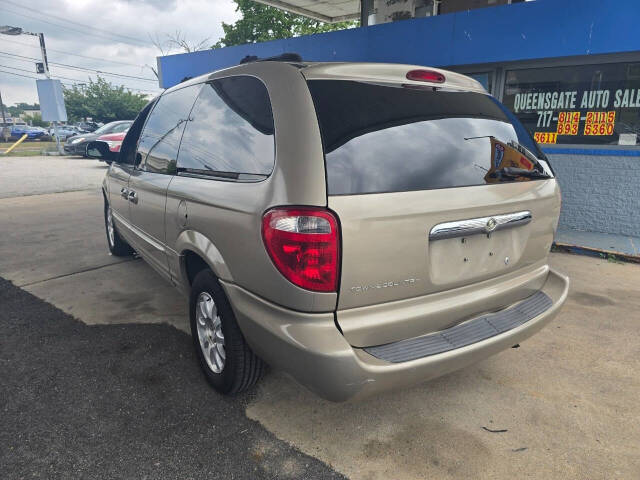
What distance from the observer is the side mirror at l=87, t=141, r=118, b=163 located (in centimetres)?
439

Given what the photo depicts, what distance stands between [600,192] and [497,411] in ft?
16.5

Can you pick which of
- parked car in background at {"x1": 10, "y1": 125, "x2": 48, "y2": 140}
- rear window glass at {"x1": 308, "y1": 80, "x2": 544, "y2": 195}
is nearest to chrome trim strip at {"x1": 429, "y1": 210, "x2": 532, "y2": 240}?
rear window glass at {"x1": 308, "y1": 80, "x2": 544, "y2": 195}

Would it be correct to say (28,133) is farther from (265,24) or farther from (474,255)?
(474,255)

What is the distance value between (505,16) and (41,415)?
7.14 meters

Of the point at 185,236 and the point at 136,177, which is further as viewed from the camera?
the point at 136,177

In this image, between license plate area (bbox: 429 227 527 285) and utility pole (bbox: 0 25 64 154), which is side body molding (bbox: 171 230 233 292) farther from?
utility pole (bbox: 0 25 64 154)

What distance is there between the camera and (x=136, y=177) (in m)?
3.55

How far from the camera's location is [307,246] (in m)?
1.77

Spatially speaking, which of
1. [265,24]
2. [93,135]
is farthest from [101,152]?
[265,24]

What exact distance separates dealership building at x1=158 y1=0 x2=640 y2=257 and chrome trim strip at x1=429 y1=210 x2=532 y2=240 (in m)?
4.10

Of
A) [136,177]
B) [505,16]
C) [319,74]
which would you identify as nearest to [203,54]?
[505,16]

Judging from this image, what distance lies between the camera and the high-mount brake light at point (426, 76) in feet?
7.16

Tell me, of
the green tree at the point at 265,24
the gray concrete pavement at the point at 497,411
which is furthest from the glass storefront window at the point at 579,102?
the green tree at the point at 265,24

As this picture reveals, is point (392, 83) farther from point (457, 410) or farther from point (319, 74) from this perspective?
point (457, 410)
